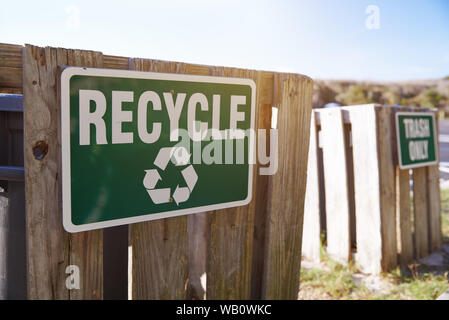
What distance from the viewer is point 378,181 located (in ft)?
12.1

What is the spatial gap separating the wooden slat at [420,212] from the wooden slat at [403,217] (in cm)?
22

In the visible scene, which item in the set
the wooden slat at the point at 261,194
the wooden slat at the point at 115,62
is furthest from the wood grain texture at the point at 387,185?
the wooden slat at the point at 115,62

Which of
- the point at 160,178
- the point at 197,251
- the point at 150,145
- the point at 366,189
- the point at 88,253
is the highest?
the point at 150,145

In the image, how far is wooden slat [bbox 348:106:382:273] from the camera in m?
3.73

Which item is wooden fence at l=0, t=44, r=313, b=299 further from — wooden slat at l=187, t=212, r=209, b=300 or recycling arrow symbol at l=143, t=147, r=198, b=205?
wooden slat at l=187, t=212, r=209, b=300

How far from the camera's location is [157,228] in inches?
69.0

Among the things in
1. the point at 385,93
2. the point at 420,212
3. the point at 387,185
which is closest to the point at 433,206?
the point at 420,212

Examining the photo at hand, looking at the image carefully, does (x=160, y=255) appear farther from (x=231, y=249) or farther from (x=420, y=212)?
(x=420, y=212)

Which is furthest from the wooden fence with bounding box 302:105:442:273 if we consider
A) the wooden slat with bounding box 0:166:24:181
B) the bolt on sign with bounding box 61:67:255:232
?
the wooden slat with bounding box 0:166:24:181

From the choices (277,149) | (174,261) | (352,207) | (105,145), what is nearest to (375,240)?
(352,207)

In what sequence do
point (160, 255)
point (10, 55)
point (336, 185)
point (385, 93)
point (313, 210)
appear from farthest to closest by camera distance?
point (385, 93)
point (313, 210)
point (336, 185)
point (160, 255)
point (10, 55)

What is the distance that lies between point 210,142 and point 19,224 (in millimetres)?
799

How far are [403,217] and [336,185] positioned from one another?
0.68 meters

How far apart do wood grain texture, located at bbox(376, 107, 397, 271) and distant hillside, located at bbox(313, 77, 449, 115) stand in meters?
28.2
